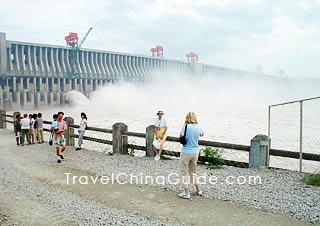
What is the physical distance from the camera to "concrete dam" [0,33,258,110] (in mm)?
52719

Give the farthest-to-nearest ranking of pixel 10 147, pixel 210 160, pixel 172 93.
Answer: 1. pixel 172 93
2. pixel 10 147
3. pixel 210 160

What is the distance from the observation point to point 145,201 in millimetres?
5973

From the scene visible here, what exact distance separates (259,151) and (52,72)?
57.3m

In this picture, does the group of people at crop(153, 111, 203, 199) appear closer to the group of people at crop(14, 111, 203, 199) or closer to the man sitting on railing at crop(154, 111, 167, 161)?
the group of people at crop(14, 111, 203, 199)

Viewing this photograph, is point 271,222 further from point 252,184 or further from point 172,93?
point 172,93

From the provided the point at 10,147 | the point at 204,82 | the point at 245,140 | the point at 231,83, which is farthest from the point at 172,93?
the point at 10,147

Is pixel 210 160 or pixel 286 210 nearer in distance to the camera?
pixel 286 210

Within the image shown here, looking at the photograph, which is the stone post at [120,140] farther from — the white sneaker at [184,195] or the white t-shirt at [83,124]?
the white sneaker at [184,195]

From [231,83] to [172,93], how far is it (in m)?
44.3

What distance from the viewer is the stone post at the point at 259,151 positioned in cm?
786

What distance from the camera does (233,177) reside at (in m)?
7.45

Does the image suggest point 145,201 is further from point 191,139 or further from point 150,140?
point 150,140

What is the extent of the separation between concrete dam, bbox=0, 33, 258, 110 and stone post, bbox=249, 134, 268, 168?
164 feet

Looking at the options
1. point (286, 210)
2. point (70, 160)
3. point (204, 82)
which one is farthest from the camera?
point (204, 82)
